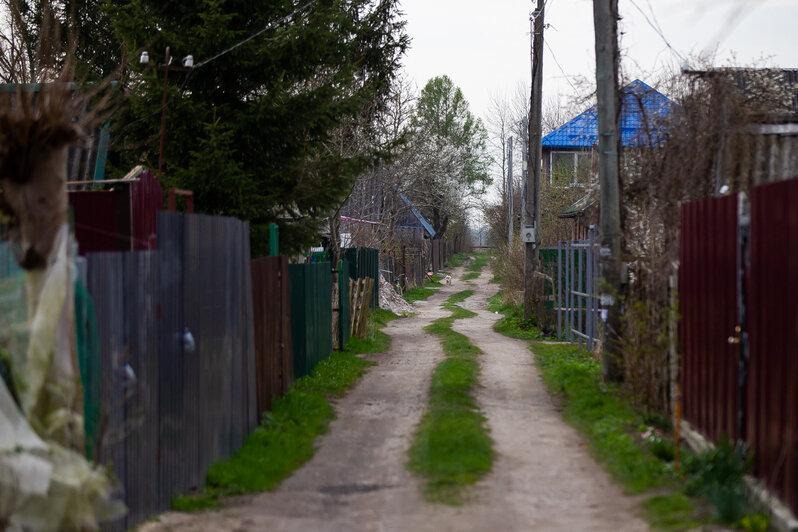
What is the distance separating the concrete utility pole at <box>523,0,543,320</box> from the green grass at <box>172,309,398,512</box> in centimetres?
836

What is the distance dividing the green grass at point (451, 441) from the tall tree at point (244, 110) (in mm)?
3428

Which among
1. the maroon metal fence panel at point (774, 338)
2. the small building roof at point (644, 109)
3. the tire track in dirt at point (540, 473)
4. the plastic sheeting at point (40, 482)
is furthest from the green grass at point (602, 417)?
the plastic sheeting at point (40, 482)

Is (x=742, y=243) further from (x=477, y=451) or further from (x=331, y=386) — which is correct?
(x=331, y=386)

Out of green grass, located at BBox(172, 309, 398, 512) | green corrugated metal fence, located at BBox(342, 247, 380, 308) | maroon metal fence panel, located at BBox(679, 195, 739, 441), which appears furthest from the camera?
green corrugated metal fence, located at BBox(342, 247, 380, 308)

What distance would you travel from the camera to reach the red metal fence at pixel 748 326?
18.4 ft

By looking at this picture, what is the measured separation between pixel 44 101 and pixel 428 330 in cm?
1695

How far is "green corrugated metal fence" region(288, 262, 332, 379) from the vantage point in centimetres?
1271

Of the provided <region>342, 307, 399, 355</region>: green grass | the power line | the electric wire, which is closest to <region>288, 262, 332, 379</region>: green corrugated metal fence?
<region>342, 307, 399, 355</region>: green grass

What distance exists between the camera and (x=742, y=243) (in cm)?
684

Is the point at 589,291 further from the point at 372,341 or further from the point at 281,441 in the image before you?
the point at 281,441

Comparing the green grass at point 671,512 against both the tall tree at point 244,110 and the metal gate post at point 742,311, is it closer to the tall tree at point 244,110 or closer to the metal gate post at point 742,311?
the metal gate post at point 742,311

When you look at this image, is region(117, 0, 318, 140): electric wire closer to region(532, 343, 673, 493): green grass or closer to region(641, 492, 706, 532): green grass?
region(532, 343, 673, 493): green grass

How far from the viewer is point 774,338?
5.90 meters

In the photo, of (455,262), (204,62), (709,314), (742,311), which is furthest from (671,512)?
(455,262)
